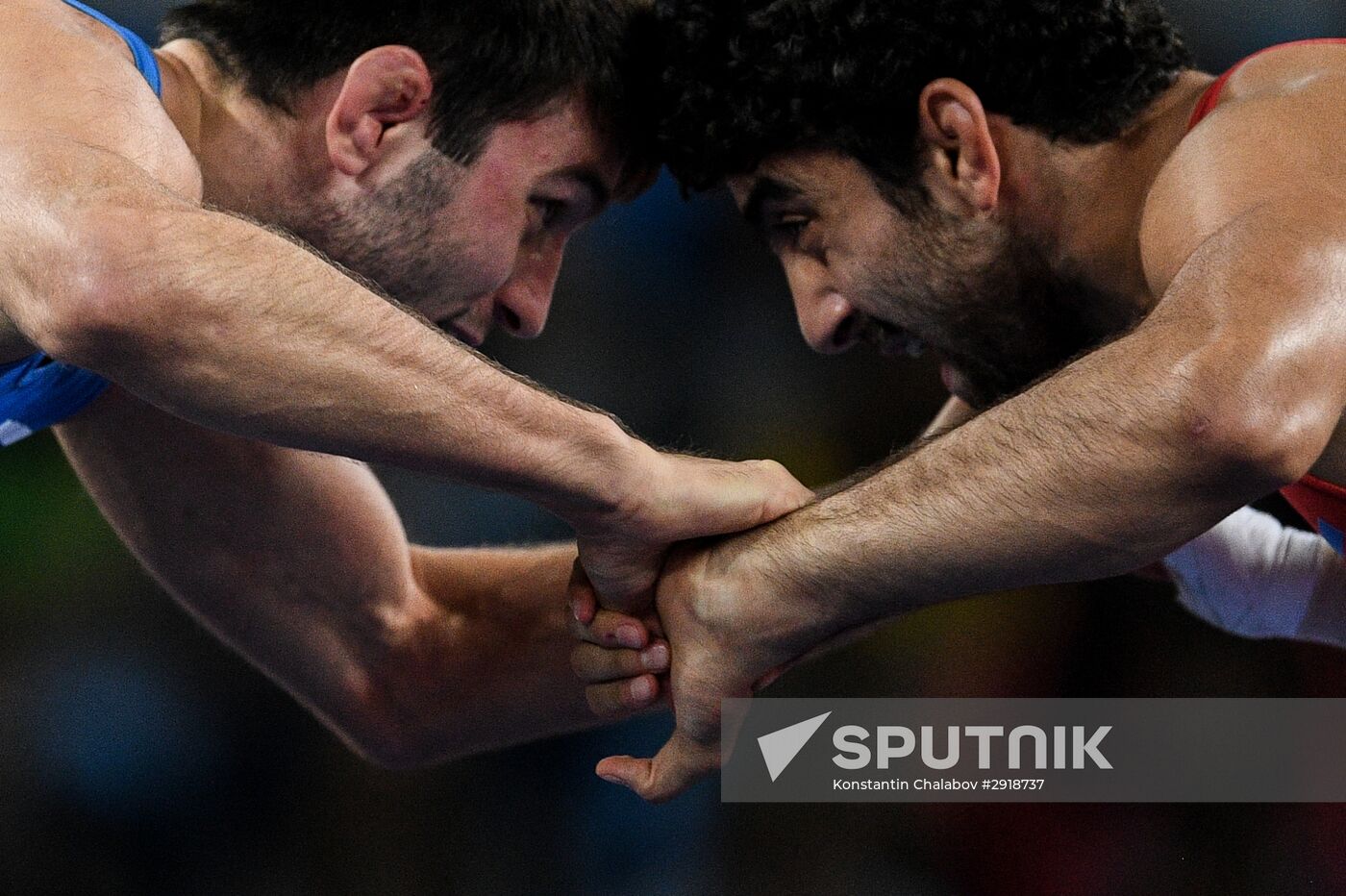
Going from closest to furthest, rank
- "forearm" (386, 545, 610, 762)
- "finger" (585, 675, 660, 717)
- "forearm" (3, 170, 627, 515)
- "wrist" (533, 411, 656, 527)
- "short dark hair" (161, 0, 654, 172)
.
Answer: "forearm" (3, 170, 627, 515) < "wrist" (533, 411, 656, 527) < "finger" (585, 675, 660, 717) < "short dark hair" (161, 0, 654, 172) < "forearm" (386, 545, 610, 762)

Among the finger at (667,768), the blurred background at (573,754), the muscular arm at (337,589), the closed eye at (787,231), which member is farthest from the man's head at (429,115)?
the blurred background at (573,754)

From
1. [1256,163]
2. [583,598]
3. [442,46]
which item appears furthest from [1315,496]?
[442,46]

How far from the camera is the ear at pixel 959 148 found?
201cm

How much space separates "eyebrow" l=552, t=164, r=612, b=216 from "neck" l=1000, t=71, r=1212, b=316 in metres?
0.59

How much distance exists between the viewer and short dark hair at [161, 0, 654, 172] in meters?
2.03

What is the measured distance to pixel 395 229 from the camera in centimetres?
209

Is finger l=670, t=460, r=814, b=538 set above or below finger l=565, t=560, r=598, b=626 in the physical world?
above

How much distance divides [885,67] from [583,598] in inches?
33.9

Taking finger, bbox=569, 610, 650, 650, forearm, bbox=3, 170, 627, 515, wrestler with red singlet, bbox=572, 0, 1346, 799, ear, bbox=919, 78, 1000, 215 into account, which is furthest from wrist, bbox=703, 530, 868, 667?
ear, bbox=919, 78, 1000, 215

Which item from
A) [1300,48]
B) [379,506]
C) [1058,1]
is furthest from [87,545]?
[1300,48]

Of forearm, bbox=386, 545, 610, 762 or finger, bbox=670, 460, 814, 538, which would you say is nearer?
finger, bbox=670, 460, 814, 538

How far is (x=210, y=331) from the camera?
4.34ft

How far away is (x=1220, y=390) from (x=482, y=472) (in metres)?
0.73

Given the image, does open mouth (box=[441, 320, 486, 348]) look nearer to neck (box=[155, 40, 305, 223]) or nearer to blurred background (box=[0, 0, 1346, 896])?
neck (box=[155, 40, 305, 223])
